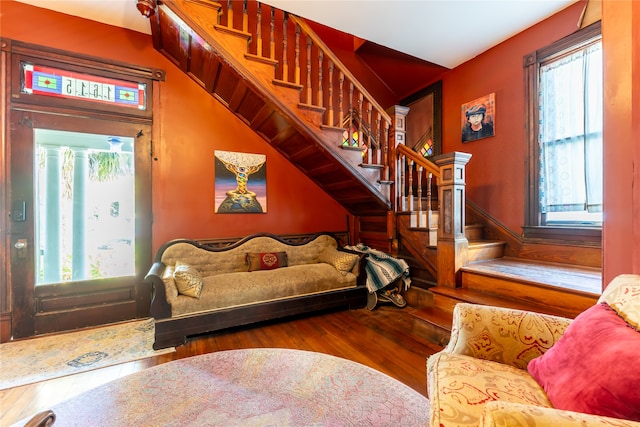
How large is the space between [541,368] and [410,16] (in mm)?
3171

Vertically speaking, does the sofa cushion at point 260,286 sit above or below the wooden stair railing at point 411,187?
below

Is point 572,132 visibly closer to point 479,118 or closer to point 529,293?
point 479,118

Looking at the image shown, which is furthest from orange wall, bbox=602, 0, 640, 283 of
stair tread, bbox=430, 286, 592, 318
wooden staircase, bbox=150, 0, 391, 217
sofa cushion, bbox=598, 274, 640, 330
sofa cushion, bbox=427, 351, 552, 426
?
wooden staircase, bbox=150, 0, 391, 217

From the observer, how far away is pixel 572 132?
256 centimetres

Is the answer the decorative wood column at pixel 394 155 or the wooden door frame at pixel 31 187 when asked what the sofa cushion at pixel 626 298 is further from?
the wooden door frame at pixel 31 187

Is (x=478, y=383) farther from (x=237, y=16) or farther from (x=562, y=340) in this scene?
(x=237, y=16)

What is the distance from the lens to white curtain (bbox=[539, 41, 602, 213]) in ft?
7.84

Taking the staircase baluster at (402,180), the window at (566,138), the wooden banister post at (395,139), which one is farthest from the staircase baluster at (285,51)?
the window at (566,138)

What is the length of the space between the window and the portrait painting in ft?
1.33

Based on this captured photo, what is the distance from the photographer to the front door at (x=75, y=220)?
2.39 meters

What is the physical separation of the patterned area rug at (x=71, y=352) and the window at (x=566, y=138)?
392 cm

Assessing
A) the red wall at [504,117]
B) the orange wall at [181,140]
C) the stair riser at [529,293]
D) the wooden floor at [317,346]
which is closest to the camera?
the wooden floor at [317,346]

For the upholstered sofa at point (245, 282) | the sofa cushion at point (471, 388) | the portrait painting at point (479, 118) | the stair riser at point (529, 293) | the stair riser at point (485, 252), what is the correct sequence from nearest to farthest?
the sofa cushion at point (471, 388) < the stair riser at point (529, 293) < the upholstered sofa at point (245, 282) < the stair riser at point (485, 252) < the portrait painting at point (479, 118)

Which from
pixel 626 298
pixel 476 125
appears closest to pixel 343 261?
pixel 626 298
